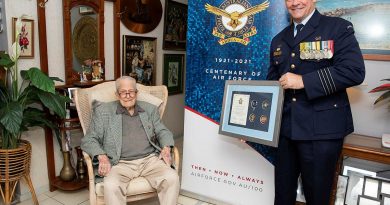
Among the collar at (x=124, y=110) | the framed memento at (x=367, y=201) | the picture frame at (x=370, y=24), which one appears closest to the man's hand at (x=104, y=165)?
the collar at (x=124, y=110)

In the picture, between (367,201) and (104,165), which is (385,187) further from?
(104,165)

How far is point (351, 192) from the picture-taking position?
1.75 metres

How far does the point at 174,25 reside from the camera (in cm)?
396

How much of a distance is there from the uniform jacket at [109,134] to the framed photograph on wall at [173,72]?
180 cm

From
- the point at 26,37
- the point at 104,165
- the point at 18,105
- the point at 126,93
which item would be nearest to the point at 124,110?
the point at 126,93

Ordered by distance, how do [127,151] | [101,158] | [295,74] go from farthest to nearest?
[127,151], [101,158], [295,74]

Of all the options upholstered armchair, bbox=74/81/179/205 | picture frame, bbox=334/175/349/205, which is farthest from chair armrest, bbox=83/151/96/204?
picture frame, bbox=334/175/349/205

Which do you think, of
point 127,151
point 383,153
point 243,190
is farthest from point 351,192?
point 127,151

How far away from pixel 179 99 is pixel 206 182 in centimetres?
202

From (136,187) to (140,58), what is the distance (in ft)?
6.39

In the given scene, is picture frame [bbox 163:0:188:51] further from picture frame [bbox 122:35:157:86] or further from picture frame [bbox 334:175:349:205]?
picture frame [bbox 334:175:349:205]

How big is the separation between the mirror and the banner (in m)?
1.01

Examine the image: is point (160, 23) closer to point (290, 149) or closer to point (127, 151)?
point (127, 151)

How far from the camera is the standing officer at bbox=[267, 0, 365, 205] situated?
1435 mm
